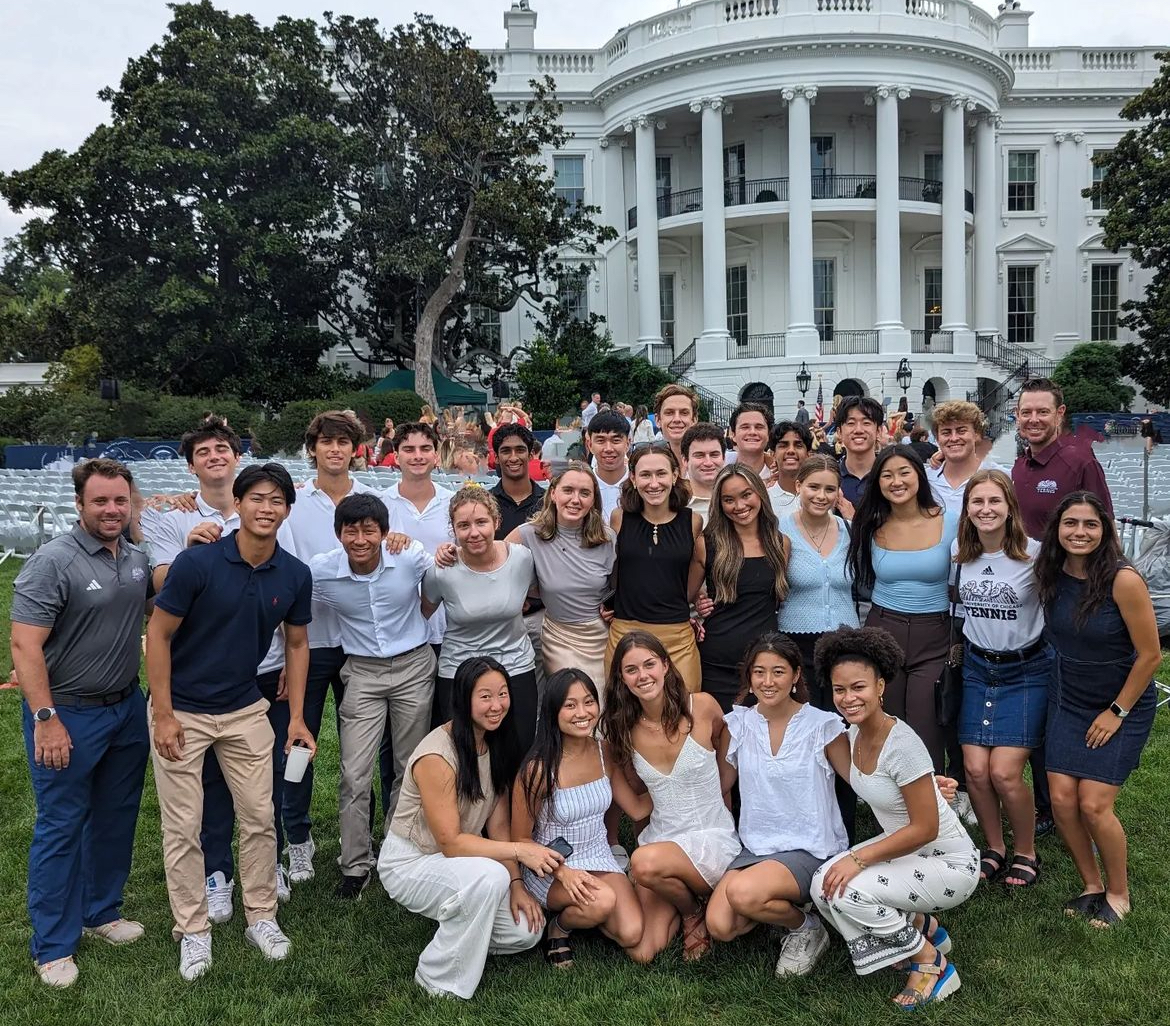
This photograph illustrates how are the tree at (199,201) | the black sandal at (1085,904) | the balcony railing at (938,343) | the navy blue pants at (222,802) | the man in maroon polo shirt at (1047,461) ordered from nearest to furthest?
the black sandal at (1085,904) → the navy blue pants at (222,802) → the man in maroon polo shirt at (1047,461) → the tree at (199,201) → the balcony railing at (938,343)

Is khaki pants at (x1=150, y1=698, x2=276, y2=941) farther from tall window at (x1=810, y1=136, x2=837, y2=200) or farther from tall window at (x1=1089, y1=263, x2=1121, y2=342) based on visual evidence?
tall window at (x1=1089, y1=263, x2=1121, y2=342)

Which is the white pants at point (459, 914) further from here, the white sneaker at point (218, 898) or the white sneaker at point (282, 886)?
the white sneaker at point (218, 898)

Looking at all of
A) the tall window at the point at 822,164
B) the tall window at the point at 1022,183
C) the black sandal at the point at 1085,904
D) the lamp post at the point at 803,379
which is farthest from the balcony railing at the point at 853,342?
the black sandal at the point at 1085,904

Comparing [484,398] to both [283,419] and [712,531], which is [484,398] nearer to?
[283,419]

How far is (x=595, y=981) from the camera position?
381 cm

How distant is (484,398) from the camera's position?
29.2 meters

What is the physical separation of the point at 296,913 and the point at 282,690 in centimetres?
102

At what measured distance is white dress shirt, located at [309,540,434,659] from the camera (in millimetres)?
4465

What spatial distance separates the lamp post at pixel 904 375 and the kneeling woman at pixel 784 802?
24659 millimetres

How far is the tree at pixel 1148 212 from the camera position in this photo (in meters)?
25.9

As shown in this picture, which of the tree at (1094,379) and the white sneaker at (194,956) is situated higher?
the tree at (1094,379)

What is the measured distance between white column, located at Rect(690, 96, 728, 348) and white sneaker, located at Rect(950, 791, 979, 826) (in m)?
24.4

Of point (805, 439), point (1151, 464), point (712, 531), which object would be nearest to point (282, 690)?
point (712, 531)

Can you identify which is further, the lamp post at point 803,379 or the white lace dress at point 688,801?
the lamp post at point 803,379
